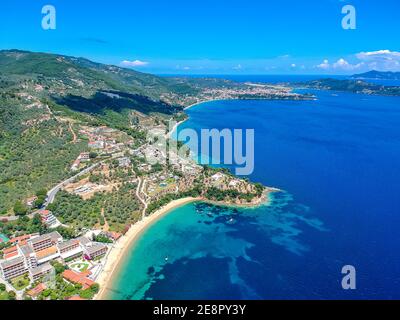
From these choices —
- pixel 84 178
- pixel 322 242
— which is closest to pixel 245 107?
pixel 84 178

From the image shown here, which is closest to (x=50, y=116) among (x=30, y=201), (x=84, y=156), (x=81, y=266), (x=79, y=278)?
(x=84, y=156)

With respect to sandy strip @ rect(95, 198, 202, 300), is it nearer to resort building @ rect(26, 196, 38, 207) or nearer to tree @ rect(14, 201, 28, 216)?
tree @ rect(14, 201, 28, 216)

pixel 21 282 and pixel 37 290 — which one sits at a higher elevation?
pixel 21 282

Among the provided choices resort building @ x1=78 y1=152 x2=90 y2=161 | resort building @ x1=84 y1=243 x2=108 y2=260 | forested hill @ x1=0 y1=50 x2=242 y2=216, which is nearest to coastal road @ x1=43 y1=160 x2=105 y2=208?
forested hill @ x1=0 y1=50 x2=242 y2=216

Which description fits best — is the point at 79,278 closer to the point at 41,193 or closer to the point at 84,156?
the point at 41,193

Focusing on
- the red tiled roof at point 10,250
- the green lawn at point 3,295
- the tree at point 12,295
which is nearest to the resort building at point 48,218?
the red tiled roof at point 10,250

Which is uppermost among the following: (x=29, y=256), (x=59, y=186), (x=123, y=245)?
(x=59, y=186)

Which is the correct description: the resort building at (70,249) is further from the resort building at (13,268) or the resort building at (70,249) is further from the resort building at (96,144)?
the resort building at (96,144)
